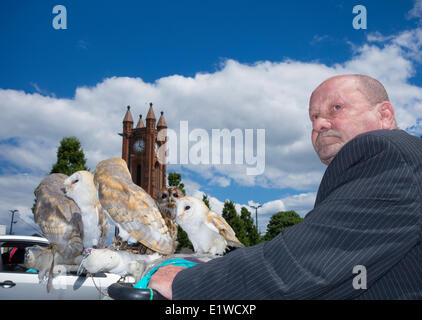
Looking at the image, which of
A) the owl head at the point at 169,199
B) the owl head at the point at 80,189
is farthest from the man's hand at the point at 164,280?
the owl head at the point at 169,199

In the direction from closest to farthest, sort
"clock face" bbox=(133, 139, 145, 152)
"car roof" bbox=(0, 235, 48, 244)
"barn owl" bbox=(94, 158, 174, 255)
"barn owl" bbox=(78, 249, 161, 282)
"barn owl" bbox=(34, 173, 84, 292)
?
1. "barn owl" bbox=(78, 249, 161, 282)
2. "barn owl" bbox=(94, 158, 174, 255)
3. "barn owl" bbox=(34, 173, 84, 292)
4. "car roof" bbox=(0, 235, 48, 244)
5. "clock face" bbox=(133, 139, 145, 152)

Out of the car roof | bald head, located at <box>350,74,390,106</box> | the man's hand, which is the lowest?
the man's hand

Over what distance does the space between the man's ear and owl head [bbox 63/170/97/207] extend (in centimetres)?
350

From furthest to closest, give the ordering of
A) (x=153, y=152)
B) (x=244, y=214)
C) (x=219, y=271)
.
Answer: (x=153, y=152), (x=244, y=214), (x=219, y=271)

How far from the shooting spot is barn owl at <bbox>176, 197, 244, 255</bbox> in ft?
12.8

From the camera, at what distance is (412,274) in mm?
899

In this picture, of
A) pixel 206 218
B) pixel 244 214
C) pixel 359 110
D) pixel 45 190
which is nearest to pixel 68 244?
pixel 45 190

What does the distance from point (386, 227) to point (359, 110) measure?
665mm

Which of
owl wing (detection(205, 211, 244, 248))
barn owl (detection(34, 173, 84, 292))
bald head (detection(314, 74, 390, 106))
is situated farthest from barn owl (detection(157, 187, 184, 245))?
bald head (detection(314, 74, 390, 106))

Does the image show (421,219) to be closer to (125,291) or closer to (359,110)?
(359,110)

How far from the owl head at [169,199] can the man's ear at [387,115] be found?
336 cm

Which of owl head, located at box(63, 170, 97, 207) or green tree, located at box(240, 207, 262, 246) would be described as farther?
green tree, located at box(240, 207, 262, 246)

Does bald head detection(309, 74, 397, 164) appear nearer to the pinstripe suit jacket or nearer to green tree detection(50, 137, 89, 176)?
the pinstripe suit jacket
